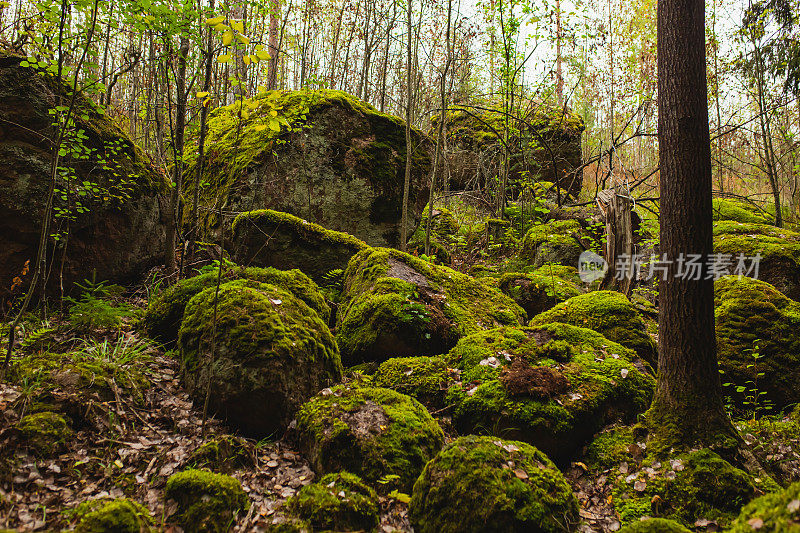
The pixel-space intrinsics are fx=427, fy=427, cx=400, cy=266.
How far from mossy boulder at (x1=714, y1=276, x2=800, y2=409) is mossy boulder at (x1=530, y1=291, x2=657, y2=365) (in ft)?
Answer: 2.55

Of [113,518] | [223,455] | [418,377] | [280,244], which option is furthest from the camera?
[280,244]

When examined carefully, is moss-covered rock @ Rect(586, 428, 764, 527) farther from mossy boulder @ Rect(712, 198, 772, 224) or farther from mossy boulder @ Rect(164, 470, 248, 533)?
mossy boulder @ Rect(712, 198, 772, 224)

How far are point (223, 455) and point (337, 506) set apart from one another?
1.14 m

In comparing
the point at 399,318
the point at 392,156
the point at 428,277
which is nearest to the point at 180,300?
the point at 399,318

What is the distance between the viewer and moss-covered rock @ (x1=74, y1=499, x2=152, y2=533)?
2105 mm

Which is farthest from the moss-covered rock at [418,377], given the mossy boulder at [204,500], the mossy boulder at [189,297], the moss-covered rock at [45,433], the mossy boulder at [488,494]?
the moss-covered rock at [45,433]

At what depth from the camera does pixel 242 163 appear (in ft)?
24.7

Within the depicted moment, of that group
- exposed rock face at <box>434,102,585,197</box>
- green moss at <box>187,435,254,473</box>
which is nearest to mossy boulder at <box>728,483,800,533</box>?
green moss at <box>187,435,254,473</box>

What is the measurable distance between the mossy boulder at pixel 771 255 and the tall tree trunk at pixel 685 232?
13.9ft

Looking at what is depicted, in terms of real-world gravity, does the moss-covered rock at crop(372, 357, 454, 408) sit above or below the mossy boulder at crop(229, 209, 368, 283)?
below

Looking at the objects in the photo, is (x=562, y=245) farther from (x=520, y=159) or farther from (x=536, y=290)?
(x=520, y=159)

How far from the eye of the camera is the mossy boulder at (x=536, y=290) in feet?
23.2

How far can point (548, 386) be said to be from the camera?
13.2ft

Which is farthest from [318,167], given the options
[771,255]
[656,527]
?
[771,255]
